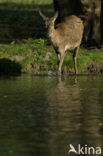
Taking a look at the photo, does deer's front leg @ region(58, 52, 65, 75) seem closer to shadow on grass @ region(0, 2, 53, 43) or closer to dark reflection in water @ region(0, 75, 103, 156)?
dark reflection in water @ region(0, 75, 103, 156)

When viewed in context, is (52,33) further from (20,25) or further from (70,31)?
(20,25)

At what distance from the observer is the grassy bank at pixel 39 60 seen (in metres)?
20.7

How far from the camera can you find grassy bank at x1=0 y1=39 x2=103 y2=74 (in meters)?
20.7

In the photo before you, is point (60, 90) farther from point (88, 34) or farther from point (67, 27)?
point (88, 34)

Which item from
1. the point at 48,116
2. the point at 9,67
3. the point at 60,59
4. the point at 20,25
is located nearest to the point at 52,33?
the point at 60,59

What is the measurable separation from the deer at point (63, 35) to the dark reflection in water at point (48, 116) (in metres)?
2.49

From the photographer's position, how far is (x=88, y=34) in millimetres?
25047

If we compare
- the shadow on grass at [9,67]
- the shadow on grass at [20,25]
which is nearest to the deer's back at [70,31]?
the shadow on grass at [9,67]

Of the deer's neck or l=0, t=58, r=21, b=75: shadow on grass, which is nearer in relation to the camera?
the deer's neck

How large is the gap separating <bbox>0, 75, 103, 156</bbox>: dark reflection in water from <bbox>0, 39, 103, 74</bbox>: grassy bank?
2.41 meters

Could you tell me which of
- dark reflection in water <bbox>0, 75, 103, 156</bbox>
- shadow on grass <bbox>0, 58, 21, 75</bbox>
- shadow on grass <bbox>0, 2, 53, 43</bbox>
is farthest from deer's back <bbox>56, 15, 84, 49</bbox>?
shadow on grass <bbox>0, 2, 53, 43</bbox>

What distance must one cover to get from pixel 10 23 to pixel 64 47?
1145 centimetres

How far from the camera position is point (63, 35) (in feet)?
Result: 69.6

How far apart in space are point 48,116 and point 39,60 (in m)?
9.17
